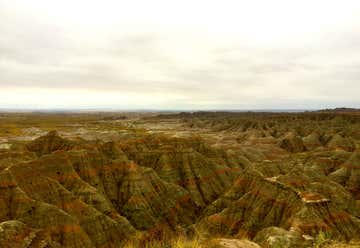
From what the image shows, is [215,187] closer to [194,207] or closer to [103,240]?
[194,207]

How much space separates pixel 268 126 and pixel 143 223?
472 feet

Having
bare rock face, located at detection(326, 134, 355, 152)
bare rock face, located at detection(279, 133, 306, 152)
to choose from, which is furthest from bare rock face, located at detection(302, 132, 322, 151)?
bare rock face, located at detection(326, 134, 355, 152)

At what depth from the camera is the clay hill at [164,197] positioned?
3359 cm

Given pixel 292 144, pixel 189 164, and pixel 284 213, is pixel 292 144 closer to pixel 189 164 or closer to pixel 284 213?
pixel 189 164

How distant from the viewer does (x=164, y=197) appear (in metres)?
55.6

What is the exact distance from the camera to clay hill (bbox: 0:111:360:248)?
33.6 metres

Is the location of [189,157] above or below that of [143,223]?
above

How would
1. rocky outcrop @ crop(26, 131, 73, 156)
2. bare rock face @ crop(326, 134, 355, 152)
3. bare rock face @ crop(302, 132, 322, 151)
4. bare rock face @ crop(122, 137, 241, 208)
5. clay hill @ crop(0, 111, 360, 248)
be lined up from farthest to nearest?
1. bare rock face @ crop(302, 132, 322, 151)
2. bare rock face @ crop(326, 134, 355, 152)
3. rocky outcrop @ crop(26, 131, 73, 156)
4. bare rock face @ crop(122, 137, 241, 208)
5. clay hill @ crop(0, 111, 360, 248)

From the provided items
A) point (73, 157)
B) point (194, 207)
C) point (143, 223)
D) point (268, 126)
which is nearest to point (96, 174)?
point (73, 157)

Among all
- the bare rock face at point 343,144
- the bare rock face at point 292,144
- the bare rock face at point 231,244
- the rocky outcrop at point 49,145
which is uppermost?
the bare rock face at point 231,244

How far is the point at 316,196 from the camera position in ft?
134

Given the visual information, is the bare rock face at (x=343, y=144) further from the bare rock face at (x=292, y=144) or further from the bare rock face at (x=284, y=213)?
the bare rock face at (x=284, y=213)

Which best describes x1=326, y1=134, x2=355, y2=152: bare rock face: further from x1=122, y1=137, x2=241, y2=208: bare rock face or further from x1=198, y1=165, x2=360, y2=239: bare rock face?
x1=198, y1=165, x2=360, y2=239: bare rock face

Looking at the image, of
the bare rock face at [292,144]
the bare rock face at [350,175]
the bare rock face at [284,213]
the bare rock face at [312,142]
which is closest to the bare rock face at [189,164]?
the bare rock face at [284,213]
